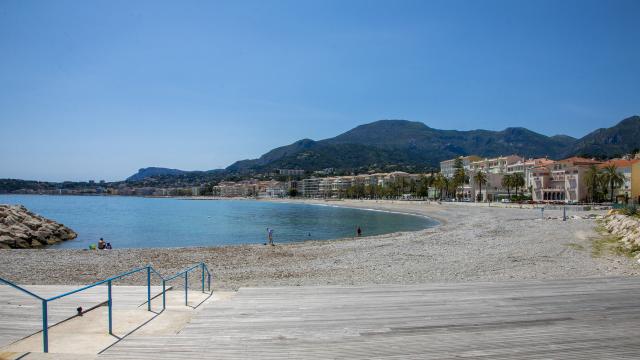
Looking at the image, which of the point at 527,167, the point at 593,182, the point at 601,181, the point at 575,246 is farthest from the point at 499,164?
the point at 575,246

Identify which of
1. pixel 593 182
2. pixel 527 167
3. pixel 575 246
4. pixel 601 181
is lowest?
pixel 575 246

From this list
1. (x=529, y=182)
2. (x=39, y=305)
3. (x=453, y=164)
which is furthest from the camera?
(x=453, y=164)

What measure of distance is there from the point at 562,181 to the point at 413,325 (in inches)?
3310

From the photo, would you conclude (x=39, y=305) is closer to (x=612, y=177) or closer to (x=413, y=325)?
(x=413, y=325)

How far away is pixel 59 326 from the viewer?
6.03 m

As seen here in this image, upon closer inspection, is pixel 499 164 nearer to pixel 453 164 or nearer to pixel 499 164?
pixel 499 164

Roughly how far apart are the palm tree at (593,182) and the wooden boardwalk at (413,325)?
69276mm

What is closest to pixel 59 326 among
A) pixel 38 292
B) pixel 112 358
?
pixel 112 358

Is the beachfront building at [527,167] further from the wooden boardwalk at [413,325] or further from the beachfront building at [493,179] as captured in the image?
the wooden boardwalk at [413,325]

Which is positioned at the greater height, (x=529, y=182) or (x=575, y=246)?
(x=529, y=182)

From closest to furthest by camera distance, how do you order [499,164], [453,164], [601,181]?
1. [601,181]
2. [499,164]
3. [453,164]

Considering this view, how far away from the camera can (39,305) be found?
7.48m

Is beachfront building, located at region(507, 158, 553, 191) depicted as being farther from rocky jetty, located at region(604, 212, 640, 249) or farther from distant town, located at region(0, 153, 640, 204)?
rocky jetty, located at region(604, 212, 640, 249)

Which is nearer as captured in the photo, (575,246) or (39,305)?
(39,305)
